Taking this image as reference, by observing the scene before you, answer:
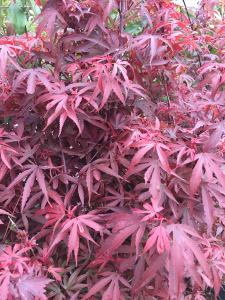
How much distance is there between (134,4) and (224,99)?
1.51 feet

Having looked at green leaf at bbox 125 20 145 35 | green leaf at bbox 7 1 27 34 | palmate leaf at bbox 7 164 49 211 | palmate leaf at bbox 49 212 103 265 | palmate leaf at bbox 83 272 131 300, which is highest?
green leaf at bbox 7 1 27 34

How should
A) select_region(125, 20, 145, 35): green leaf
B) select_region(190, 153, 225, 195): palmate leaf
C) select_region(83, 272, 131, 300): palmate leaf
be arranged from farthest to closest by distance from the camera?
select_region(125, 20, 145, 35): green leaf, select_region(83, 272, 131, 300): palmate leaf, select_region(190, 153, 225, 195): palmate leaf

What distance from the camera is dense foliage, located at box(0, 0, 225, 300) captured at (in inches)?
46.9

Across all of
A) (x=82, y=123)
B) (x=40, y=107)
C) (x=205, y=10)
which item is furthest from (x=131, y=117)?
(x=205, y=10)

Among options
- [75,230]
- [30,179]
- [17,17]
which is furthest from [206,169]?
[17,17]

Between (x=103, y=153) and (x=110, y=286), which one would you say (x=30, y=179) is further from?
(x=110, y=286)

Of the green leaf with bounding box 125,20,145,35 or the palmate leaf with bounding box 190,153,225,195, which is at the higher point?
the green leaf with bounding box 125,20,145,35

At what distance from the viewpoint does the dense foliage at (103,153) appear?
1.19 meters

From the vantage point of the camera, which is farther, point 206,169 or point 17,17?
point 17,17

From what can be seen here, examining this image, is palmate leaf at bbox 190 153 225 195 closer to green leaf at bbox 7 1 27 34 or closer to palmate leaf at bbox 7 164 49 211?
palmate leaf at bbox 7 164 49 211

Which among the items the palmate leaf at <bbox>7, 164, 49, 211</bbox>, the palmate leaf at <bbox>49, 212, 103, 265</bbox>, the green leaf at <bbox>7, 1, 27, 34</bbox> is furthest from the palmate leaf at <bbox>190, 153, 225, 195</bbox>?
the green leaf at <bbox>7, 1, 27, 34</bbox>

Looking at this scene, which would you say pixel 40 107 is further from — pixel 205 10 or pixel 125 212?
pixel 205 10

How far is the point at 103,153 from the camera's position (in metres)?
1.42

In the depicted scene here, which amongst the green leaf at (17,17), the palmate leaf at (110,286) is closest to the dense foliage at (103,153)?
the palmate leaf at (110,286)
